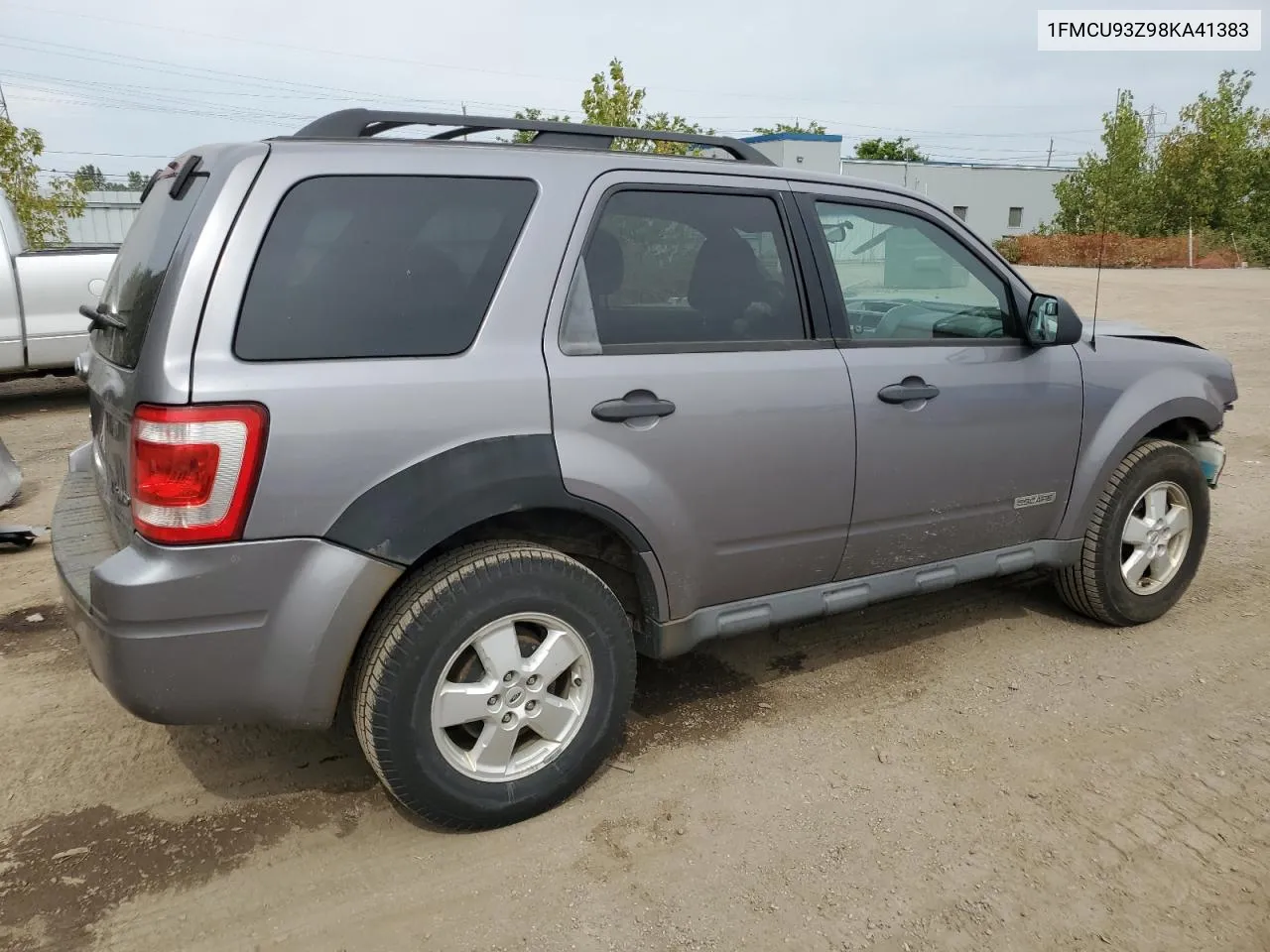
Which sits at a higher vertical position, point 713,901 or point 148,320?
Result: point 148,320

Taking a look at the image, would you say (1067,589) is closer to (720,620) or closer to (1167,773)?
(1167,773)

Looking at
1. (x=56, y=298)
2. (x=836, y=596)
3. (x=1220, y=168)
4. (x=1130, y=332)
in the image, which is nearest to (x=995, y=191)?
(x=1220, y=168)

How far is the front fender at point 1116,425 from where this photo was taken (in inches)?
154

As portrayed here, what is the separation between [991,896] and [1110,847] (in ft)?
1.49

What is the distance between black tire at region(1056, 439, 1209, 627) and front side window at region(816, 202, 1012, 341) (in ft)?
2.97

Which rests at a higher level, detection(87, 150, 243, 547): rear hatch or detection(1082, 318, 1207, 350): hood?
detection(87, 150, 243, 547): rear hatch

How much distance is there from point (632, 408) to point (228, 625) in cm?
122

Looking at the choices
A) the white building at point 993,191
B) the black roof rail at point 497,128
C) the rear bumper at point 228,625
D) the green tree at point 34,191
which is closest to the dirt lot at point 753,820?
the rear bumper at point 228,625

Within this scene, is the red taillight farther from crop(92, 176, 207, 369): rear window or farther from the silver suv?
crop(92, 176, 207, 369): rear window

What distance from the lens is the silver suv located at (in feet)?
7.75

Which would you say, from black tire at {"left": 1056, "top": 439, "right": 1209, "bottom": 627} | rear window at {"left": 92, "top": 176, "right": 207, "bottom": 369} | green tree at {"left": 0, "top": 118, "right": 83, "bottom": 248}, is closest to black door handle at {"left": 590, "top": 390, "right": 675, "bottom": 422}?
rear window at {"left": 92, "top": 176, "right": 207, "bottom": 369}

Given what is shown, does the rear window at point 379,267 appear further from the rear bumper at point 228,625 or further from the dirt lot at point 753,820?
the dirt lot at point 753,820

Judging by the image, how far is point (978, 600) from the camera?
4590 millimetres

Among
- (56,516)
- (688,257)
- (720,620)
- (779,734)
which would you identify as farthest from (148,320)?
(779,734)
